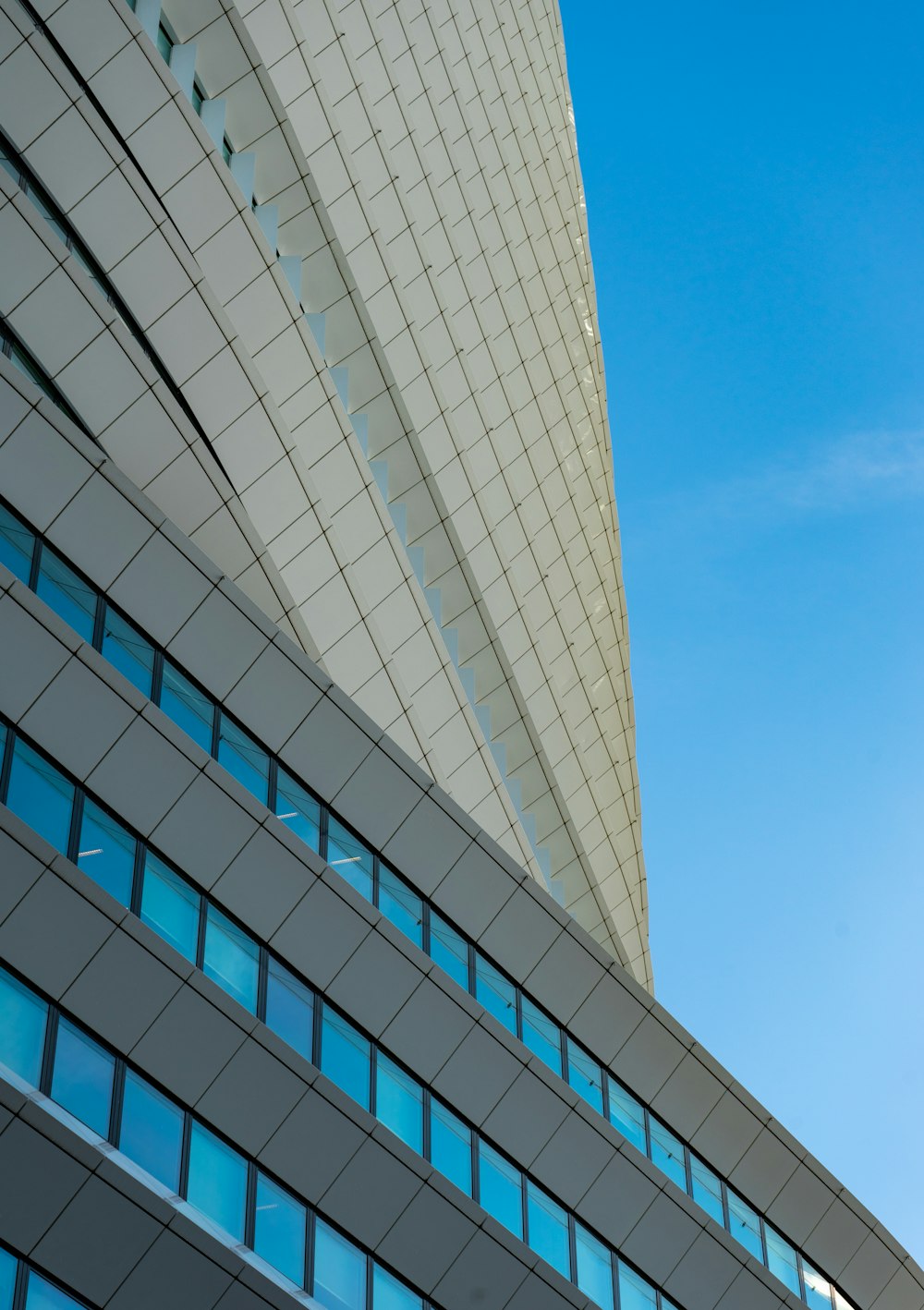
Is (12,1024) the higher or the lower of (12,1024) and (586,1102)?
the lower

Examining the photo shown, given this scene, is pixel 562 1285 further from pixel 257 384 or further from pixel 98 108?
pixel 98 108

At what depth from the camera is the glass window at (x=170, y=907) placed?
21781mm

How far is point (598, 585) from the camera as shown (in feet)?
164

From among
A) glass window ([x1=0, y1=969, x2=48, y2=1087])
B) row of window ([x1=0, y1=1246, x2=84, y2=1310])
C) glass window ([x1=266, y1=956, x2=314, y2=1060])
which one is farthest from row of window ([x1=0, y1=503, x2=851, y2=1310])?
row of window ([x1=0, y1=1246, x2=84, y2=1310])

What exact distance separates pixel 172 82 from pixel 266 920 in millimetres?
16294

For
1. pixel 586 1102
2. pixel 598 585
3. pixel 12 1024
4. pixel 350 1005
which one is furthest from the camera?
pixel 598 585

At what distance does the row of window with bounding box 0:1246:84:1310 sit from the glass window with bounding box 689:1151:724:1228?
1590cm

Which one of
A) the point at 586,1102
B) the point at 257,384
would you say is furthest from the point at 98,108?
the point at 586,1102

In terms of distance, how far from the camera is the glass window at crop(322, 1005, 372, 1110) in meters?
23.7

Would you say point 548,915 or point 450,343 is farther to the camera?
point 450,343

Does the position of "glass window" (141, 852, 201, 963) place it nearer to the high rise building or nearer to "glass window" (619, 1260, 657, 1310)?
the high rise building

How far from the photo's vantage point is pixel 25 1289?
17.8 m

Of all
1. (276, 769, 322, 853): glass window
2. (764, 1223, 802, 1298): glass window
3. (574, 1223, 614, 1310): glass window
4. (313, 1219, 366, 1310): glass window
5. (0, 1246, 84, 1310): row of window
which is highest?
(276, 769, 322, 853): glass window

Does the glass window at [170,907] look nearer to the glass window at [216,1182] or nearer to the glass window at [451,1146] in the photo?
the glass window at [216,1182]
